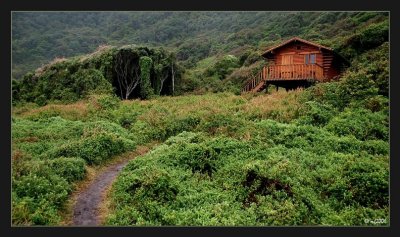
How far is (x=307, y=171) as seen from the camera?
1551 centimetres

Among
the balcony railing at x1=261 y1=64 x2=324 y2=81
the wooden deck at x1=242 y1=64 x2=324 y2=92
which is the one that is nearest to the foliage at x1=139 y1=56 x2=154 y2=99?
the wooden deck at x1=242 y1=64 x2=324 y2=92

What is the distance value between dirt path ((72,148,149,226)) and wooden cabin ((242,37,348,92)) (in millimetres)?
18881

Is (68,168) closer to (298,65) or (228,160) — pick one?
(228,160)

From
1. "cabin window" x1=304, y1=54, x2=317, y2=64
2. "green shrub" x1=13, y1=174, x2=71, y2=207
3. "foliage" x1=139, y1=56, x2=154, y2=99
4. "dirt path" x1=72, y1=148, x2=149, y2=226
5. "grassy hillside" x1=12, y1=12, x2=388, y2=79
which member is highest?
"grassy hillside" x1=12, y1=12, x2=388, y2=79

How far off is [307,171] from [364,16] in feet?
92.6

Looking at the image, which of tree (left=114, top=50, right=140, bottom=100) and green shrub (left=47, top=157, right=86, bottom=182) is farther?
tree (left=114, top=50, right=140, bottom=100)

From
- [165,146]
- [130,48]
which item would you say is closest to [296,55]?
[130,48]

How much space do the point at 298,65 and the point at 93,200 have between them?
22046 millimetres

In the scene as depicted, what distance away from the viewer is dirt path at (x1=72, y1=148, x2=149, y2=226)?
12922 mm

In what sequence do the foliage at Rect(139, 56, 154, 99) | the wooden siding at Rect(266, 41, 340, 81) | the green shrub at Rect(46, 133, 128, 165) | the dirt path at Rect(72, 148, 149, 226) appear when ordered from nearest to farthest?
the dirt path at Rect(72, 148, 149, 226)
the green shrub at Rect(46, 133, 128, 165)
the wooden siding at Rect(266, 41, 340, 81)
the foliage at Rect(139, 56, 154, 99)

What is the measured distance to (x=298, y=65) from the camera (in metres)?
31.9

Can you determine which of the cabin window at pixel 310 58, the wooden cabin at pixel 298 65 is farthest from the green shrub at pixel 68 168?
the cabin window at pixel 310 58

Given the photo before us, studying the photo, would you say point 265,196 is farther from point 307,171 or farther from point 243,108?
point 243,108

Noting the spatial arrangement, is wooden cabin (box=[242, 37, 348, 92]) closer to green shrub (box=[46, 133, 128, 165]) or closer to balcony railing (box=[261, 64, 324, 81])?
balcony railing (box=[261, 64, 324, 81])
